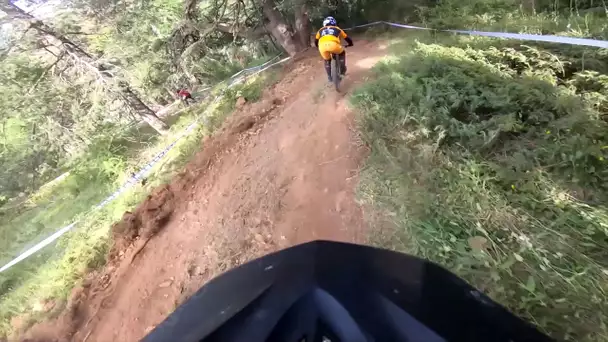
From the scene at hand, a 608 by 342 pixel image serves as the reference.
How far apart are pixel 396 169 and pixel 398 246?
3.46ft

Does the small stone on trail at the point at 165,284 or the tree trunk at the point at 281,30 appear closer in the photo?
the small stone on trail at the point at 165,284

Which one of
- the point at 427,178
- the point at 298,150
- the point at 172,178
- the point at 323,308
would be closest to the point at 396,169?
the point at 427,178

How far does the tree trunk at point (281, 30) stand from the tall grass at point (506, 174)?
541 cm

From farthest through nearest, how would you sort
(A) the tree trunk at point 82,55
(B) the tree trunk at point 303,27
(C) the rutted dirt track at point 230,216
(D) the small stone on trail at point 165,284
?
(B) the tree trunk at point 303,27
(A) the tree trunk at point 82,55
(D) the small stone on trail at point 165,284
(C) the rutted dirt track at point 230,216

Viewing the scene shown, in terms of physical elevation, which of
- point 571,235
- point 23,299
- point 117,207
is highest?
point 571,235

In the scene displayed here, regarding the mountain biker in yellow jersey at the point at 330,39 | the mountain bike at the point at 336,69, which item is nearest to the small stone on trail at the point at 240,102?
the mountain bike at the point at 336,69

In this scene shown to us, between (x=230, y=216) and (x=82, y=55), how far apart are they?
7.07 meters

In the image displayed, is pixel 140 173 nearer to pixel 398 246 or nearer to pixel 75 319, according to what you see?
pixel 75 319

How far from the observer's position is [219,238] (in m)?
5.41

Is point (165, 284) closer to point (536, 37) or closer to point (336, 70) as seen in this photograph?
point (336, 70)

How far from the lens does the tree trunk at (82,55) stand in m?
9.45

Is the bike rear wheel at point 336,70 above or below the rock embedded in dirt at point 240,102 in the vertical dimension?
above

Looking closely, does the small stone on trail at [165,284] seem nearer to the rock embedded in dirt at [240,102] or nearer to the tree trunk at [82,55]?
the rock embedded in dirt at [240,102]

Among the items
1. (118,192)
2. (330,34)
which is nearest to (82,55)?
A: (118,192)
